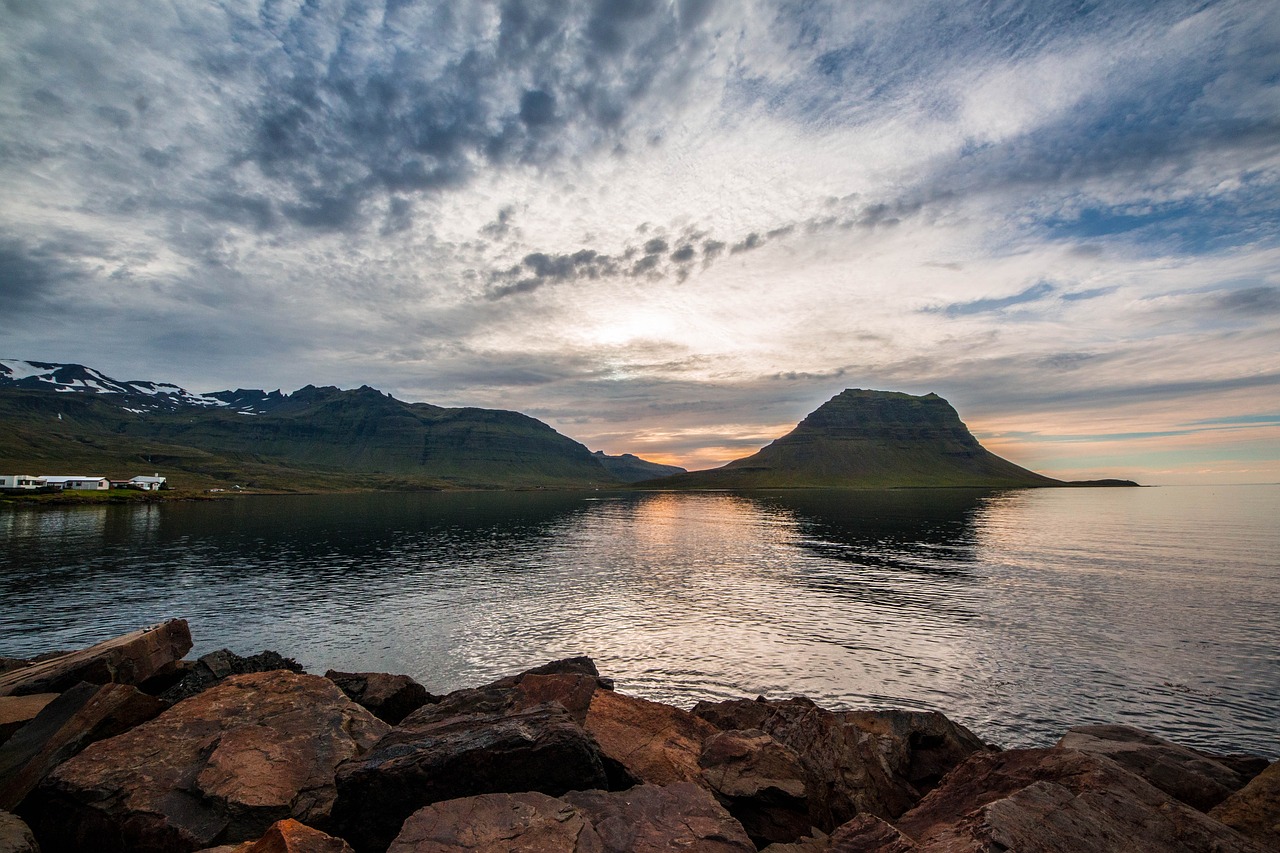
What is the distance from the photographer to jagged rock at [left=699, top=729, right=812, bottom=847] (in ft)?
45.7

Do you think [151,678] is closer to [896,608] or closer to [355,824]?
[355,824]

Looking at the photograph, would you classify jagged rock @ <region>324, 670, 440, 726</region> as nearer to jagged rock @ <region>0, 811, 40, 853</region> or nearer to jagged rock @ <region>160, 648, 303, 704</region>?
jagged rock @ <region>160, 648, 303, 704</region>

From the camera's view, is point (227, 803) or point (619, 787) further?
point (619, 787)

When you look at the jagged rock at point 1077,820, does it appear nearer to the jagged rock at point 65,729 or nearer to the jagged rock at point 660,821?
the jagged rock at point 660,821

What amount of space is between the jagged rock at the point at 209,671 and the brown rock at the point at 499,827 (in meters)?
16.4

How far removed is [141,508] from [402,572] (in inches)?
5728

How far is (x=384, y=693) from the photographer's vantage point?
76.2ft

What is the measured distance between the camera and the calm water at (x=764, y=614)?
30.3 m

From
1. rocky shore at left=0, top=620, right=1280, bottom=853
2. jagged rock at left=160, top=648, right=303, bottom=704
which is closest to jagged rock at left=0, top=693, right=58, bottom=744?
rocky shore at left=0, top=620, right=1280, bottom=853

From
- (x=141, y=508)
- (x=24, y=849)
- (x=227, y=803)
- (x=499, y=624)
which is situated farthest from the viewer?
(x=141, y=508)

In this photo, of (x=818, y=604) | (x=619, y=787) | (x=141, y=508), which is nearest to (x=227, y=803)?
(x=619, y=787)

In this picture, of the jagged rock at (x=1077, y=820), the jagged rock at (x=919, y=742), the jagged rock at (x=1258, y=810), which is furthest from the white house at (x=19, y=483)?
the jagged rock at (x=1258, y=810)

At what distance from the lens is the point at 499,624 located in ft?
143

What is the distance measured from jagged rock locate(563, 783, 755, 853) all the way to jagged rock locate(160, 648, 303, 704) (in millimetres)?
17734
